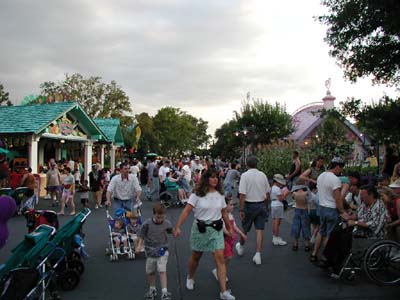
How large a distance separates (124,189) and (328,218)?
401 cm

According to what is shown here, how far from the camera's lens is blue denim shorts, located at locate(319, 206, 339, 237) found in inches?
251

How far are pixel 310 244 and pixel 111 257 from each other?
12.3 feet

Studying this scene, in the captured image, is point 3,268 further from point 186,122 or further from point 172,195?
point 186,122

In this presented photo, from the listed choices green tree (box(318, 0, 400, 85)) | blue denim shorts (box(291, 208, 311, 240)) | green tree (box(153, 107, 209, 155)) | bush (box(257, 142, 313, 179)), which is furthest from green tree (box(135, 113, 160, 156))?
blue denim shorts (box(291, 208, 311, 240))

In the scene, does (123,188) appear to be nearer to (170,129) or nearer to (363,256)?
(363,256)

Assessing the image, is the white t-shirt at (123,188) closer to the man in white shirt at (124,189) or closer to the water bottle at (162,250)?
the man in white shirt at (124,189)

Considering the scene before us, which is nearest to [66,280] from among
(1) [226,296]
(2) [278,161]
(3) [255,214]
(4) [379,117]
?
(1) [226,296]

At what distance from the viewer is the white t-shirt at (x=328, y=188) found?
6.32 m

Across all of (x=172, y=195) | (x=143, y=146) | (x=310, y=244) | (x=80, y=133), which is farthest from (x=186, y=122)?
(x=310, y=244)

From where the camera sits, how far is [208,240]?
17.0ft

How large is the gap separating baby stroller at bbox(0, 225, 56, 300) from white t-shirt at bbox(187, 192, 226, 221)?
190 centimetres

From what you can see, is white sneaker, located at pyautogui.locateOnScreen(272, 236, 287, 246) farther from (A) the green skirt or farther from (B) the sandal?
(A) the green skirt

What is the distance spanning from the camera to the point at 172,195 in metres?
15.1

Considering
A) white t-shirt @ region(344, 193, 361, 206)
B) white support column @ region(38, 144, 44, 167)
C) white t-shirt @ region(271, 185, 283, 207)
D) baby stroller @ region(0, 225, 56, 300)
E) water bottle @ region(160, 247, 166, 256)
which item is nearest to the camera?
baby stroller @ region(0, 225, 56, 300)
